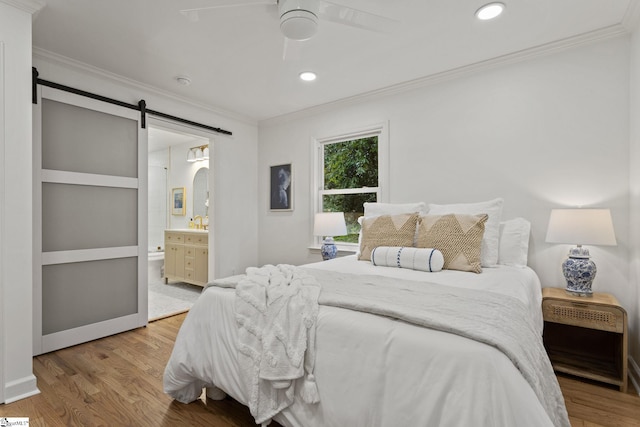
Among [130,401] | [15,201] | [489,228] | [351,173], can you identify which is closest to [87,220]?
[15,201]

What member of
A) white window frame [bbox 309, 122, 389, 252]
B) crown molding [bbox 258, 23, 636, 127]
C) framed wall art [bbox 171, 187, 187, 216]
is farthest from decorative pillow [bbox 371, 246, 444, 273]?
framed wall art [bbox 171, 187, 187, 216]

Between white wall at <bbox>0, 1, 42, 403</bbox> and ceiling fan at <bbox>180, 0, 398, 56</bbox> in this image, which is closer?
ceiling fan at <bbox>180, 0, 398, 56</bbox>

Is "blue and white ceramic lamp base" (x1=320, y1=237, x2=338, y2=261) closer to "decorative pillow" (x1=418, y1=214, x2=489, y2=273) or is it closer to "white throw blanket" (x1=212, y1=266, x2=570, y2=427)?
"decorative pillow" (x1=418, y1=214, x2=489, y2=273)

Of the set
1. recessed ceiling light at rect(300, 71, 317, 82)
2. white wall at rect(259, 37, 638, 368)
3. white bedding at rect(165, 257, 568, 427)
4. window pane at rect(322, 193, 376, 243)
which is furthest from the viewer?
window pane at rect(322, 193, 376, 243)

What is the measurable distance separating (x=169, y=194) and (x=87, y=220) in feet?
12.2

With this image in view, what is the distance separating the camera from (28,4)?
6.66 feet

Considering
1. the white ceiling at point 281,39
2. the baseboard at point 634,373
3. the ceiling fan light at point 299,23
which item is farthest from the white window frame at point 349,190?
the baseboard at point 634,373

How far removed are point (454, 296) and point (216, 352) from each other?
1.25 m

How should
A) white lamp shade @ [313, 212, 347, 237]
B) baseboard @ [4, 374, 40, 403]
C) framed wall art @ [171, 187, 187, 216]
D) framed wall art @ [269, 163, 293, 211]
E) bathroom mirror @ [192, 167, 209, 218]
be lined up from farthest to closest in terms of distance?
1. framed wall art @ [171, 187, 187, 216]
2. bathroom mirror @ [192, 167, 209, 218]
3. framed wall art @ [269, 163, 293, 211]
4. white lamp shade @ [313, 212, 347, 237]
5. baseboard @ [4, 374, 40, 403]

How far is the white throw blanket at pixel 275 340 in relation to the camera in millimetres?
1374

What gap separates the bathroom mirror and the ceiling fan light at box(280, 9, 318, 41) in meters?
4.26

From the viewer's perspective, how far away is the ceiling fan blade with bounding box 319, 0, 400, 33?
1795 mm

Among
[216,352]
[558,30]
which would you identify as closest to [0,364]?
[216,352]

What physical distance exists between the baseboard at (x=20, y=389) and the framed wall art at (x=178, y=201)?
4.33m
